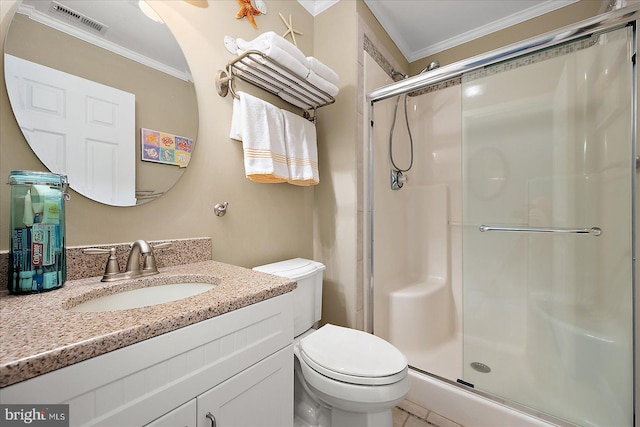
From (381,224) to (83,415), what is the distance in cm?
165

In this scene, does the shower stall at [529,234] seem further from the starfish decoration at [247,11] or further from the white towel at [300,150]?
the starfish decoration at [247,11]

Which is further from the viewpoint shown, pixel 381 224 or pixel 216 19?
pixel 381 224

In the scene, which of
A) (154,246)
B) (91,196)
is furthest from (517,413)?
(91,196)

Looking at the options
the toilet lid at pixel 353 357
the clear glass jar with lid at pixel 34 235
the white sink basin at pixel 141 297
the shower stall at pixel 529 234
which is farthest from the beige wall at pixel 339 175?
the clear glass jar with lid at pixel 34 235

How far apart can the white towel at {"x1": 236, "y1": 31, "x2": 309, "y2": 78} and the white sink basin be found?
101cm

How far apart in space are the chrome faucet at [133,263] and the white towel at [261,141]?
1.74 ft

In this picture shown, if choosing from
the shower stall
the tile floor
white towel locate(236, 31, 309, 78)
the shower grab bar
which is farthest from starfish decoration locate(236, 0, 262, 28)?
the tile floor

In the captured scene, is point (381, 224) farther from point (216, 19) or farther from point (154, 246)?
point (216, 19)

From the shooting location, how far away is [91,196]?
2.95ft

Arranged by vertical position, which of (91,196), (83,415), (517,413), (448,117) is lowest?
(517,413)

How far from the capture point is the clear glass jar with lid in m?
0.69

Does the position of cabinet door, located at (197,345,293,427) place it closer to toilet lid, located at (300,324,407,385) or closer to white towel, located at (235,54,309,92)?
toilet lid, located at (300,324,407,385)

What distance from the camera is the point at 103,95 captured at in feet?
3.03

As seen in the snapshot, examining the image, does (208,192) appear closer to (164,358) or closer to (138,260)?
(138,260)
